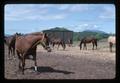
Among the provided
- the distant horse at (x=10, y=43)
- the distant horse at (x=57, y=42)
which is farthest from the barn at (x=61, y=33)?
the distant horse at (x=10, y=43)

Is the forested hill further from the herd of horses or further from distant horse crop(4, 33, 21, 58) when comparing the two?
distant horse crop(4, 33, 21, 58)

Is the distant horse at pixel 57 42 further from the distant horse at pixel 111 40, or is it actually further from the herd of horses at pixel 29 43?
the distant horse at pixel 111 40

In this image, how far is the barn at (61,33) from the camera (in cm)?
229

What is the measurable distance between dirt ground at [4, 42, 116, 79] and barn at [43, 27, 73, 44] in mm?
106

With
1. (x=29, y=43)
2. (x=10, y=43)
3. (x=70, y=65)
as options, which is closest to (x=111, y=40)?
(x=70, y=65)

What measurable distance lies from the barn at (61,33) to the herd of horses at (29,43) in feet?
0.10

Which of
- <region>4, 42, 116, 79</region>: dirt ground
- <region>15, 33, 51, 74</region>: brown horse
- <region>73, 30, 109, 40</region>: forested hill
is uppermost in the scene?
<region>73, 30, 109, 40</region>: forested hill

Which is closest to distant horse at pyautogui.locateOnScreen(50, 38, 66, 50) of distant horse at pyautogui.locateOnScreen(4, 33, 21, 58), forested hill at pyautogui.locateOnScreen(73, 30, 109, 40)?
forested hill at pyautogui.locateOnScreen(73, 30, 109, 40)

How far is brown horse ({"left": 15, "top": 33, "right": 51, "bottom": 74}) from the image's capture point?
7.72 ft

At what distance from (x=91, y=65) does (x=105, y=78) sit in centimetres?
17

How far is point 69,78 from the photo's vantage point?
7.47 feet

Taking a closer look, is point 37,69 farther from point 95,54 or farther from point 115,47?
point 115,47

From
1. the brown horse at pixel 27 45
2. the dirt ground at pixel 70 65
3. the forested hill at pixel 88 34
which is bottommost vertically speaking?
the dirt ground at pixel 70 65
